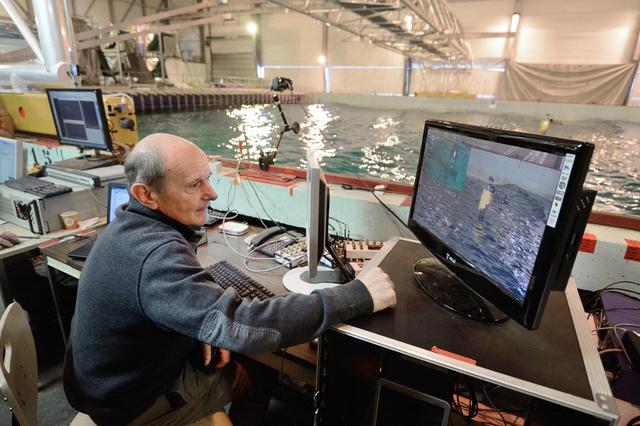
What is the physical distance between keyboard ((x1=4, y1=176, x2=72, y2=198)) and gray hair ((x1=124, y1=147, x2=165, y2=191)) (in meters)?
1.43

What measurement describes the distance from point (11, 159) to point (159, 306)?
2215 mm

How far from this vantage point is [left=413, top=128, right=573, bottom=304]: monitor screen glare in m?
0.77

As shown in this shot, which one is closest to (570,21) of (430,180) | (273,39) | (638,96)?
(638,96)

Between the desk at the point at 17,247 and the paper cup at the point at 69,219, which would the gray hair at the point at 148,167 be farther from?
the paper cup at the point at 69,219

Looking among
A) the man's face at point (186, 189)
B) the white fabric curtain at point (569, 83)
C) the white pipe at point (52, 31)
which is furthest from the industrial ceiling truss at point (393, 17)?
the man's face at point (186, 189)

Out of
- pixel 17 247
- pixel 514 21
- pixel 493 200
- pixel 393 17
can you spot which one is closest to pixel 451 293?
pixel 493 200

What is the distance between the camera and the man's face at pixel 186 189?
3.14ft

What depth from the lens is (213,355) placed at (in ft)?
4.09

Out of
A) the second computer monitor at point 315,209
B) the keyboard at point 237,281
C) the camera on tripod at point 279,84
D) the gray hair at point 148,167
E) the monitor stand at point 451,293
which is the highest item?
the camera on tripod at point 279,84

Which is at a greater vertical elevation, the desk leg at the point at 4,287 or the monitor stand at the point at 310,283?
the monitor stand at the point at 310,283

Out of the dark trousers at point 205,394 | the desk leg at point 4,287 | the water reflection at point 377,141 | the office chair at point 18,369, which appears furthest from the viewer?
the water reflection at point 377,141

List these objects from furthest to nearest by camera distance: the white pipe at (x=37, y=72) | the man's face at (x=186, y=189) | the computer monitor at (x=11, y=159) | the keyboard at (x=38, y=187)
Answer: the computer monitor at (x=11, y=159)
the white pipe at (x=37, y=72)
the keyboard at (x=38, y=187)
the man's face at (x=186, y=189)

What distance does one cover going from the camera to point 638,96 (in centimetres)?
1104

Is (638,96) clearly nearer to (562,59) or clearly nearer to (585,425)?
(562,59)
